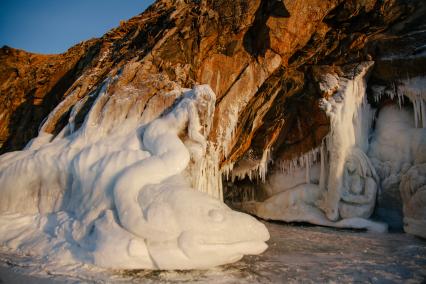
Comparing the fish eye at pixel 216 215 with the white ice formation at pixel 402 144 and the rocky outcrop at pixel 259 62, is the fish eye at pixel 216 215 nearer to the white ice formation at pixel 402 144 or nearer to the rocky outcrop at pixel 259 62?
the rocky outcrop at pixel 259 62

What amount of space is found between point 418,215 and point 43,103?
10685mm

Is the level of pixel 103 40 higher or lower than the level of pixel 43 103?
higher

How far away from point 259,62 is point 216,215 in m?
4.82

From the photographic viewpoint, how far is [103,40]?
10078 millimetres

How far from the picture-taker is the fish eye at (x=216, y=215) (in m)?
4.20

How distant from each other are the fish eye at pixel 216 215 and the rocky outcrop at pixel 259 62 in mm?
3093

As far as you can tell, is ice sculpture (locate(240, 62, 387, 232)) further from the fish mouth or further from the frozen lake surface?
the fish mouth

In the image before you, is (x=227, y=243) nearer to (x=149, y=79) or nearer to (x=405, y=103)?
(x=149, y=79)

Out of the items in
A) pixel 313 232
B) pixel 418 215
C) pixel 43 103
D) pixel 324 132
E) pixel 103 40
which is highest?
pixel 103 40

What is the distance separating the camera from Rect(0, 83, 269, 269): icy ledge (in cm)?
407

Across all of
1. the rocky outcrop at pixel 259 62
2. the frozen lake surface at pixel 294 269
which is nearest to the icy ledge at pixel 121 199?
the frozen lake surface at pixel 294 269

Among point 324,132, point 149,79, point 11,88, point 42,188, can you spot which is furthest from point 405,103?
point 11,88

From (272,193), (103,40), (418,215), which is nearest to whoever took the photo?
(418,215)

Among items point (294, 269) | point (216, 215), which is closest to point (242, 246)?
point (216, 215)
